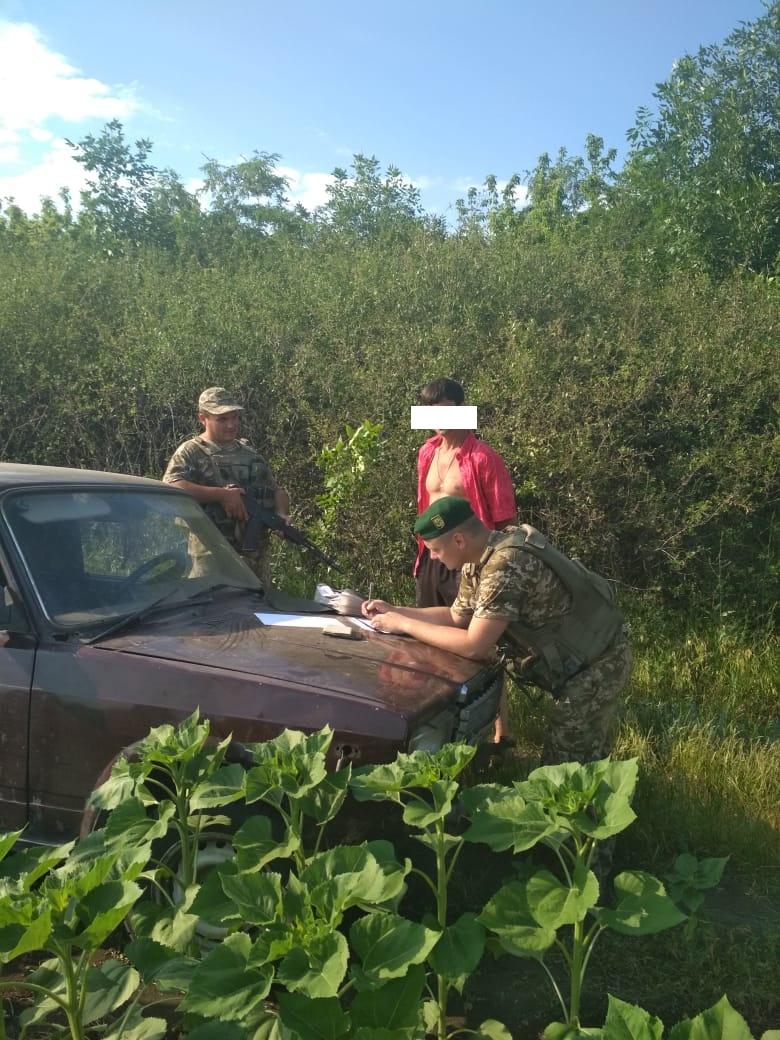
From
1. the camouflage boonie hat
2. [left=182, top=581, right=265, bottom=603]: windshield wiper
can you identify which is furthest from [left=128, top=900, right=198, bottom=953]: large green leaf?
the camouflage boonie hat

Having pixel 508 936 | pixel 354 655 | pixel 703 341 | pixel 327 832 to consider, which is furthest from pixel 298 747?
pixel 703 341

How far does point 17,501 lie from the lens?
3469mm

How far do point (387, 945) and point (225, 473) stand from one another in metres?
4.00

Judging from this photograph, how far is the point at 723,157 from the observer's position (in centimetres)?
1145

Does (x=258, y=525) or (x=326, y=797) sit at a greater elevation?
(x=258, y=525)

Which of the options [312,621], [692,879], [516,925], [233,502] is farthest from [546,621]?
[233,502]

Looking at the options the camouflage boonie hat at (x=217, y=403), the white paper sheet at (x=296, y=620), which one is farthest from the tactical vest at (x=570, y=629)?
the camouflage boonie hat at (x=217, y=403)

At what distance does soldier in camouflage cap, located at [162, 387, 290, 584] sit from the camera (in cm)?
528

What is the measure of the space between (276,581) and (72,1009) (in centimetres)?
590

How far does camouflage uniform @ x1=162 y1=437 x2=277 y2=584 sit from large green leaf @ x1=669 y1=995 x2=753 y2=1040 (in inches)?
160

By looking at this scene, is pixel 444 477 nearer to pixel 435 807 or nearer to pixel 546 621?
pixel 546 621

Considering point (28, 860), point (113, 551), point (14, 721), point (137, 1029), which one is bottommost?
point (137, 1029)

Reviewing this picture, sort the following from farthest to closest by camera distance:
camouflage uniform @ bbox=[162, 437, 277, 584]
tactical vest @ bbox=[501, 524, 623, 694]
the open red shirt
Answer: camouflage uniform @ bbox=[162, 437, 277, 584] → the open red shirt → tactical vest @ bbox=[501, 524, 623, 694]

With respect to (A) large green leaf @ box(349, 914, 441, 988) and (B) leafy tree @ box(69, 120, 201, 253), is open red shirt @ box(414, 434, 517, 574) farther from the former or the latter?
(B) leafy tree @ box(69, 120, 201, 253)
